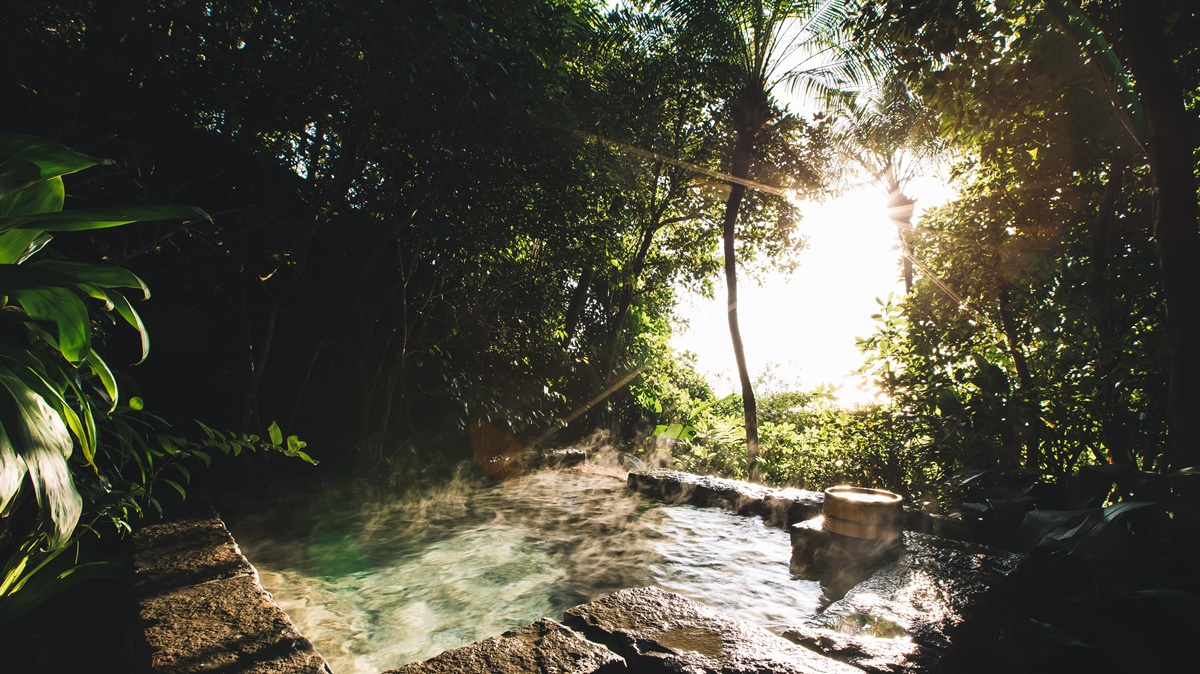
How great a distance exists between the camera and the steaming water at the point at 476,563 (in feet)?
8.24

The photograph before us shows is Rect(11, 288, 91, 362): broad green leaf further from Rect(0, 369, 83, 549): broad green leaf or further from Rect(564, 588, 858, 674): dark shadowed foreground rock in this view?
Rect(564, 588, 858, 674): dark shadowed foreground rock

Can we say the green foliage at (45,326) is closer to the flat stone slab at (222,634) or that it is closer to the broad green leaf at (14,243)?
the broad green leaf at (14,243)

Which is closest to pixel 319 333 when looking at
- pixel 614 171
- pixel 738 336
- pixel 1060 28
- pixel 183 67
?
pixel 183 67

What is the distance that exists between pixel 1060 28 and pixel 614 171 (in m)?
4.48

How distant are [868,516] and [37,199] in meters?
3.30

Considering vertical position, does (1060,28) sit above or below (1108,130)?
above

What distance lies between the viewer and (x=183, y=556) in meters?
2.38

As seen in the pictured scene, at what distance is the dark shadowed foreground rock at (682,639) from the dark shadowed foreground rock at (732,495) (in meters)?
2.13

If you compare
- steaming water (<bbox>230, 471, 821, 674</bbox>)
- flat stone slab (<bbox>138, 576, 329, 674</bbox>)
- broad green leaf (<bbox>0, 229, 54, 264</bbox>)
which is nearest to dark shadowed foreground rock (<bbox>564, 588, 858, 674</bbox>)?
steaming water (<bbox>230, 471, 821, 674</bbox>)

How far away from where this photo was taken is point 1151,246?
3.42 meters

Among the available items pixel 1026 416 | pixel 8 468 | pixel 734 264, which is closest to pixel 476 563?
pixel 8 468

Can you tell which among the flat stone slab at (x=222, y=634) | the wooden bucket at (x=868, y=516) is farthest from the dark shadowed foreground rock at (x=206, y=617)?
the wooden bucket at (x=868, y=516)

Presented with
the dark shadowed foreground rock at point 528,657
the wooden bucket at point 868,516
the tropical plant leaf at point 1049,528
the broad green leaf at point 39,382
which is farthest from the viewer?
the wooden bucket at point 868,516

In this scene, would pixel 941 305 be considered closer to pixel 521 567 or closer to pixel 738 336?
pixel 521 567
